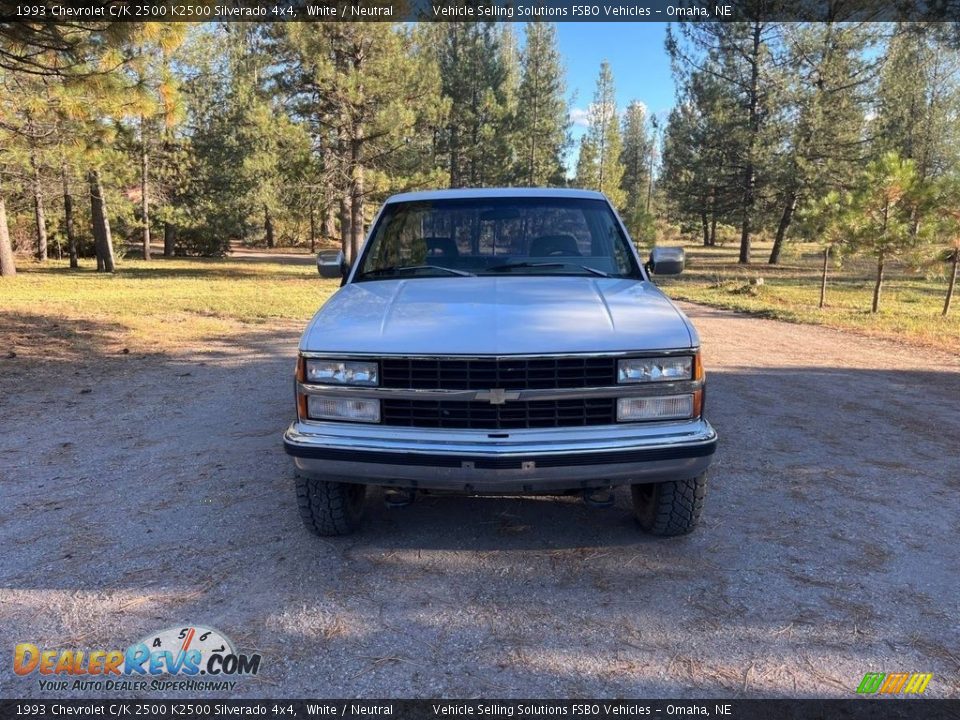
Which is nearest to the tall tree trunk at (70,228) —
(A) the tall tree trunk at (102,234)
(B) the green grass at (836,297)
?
(A) the tall tree trunk at (102,234)

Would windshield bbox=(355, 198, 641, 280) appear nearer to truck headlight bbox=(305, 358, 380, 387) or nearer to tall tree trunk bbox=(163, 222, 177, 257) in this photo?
truck headlight bbox=(305, 358, 380, 387)

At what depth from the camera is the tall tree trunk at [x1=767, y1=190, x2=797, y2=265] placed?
2588 cm

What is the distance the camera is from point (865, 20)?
23.5 meters

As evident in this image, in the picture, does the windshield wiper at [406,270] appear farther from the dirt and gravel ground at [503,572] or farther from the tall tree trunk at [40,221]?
the tall tree trunk at [40,221]

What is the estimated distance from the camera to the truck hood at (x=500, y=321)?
292 centimetres

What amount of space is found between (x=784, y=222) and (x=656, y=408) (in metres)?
27.8

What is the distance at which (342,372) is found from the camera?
9.86ft

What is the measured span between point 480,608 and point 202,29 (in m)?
26.9

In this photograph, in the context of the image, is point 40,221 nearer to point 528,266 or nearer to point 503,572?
point 528,266

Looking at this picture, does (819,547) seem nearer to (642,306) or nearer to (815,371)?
(642,306)

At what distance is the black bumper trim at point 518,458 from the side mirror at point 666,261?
197 centimetres

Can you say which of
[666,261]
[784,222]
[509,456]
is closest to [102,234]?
[666,261]

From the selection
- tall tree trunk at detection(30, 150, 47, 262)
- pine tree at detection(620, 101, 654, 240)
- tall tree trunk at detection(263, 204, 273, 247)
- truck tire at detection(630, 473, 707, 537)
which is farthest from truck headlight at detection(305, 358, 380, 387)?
pine tree at detection(620, 101, 654, 240)

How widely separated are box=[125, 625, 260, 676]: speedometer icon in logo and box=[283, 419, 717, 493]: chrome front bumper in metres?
0.80
